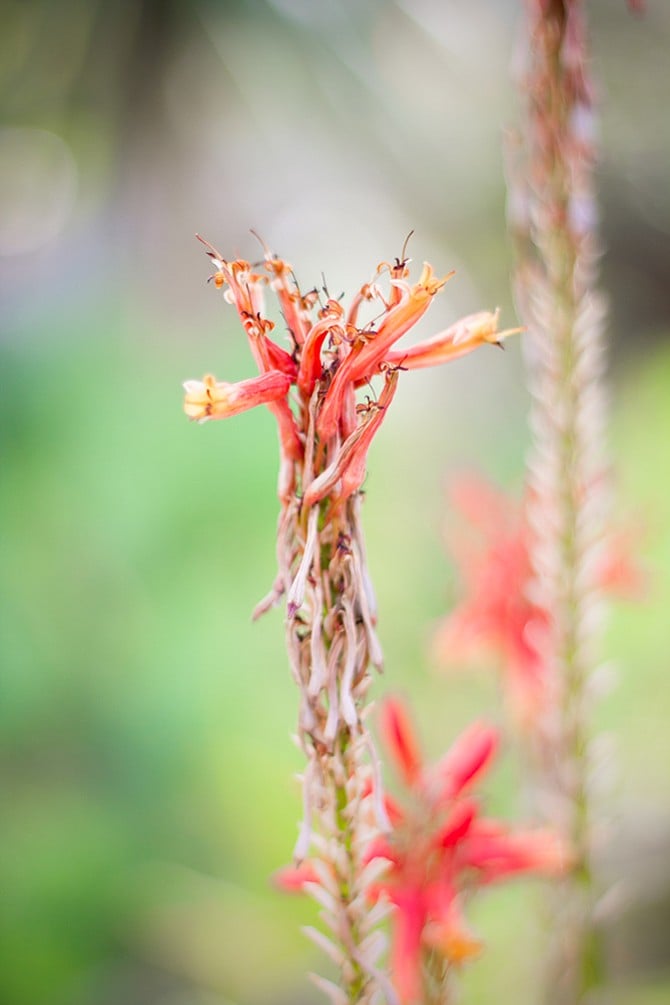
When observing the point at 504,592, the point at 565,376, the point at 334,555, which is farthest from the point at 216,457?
the point at 334,555

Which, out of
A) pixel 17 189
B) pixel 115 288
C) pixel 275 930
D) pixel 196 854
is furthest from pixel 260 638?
pixel 17 189

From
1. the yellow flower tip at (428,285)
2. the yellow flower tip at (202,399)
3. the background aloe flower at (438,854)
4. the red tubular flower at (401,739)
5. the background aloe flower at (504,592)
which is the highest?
the yellow flower tip at (428,285)

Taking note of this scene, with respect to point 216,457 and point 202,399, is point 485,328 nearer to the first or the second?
point 202,399

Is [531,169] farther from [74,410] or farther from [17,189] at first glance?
[17,189]

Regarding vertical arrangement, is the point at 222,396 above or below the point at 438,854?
above

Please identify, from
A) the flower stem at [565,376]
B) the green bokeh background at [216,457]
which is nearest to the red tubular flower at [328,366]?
the flower stem at [565,376]

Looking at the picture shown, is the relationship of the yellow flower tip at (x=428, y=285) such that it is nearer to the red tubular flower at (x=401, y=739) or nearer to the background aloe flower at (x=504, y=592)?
the red tubular flower at (x=401, y=739)
